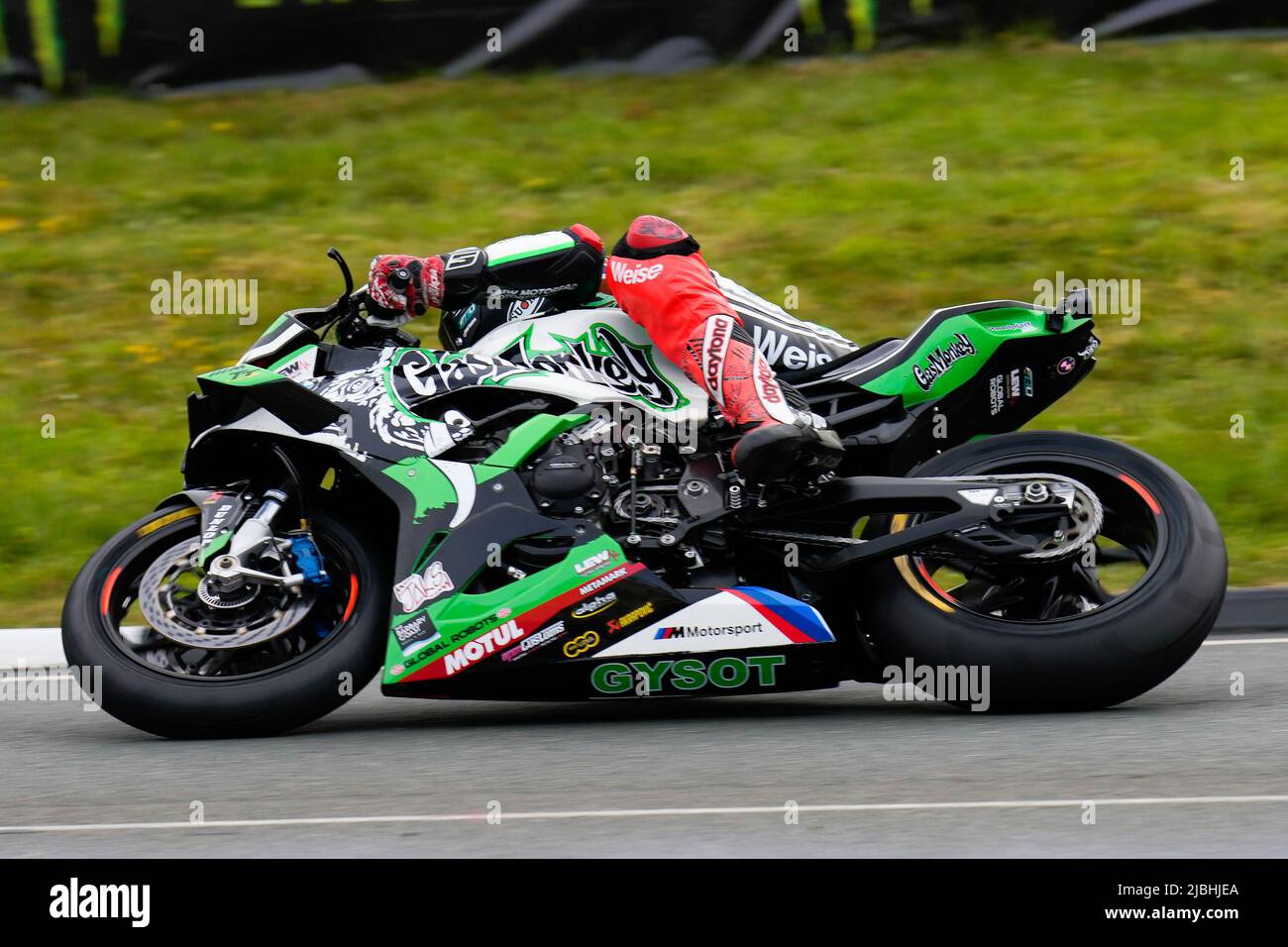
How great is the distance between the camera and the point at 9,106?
482 inches

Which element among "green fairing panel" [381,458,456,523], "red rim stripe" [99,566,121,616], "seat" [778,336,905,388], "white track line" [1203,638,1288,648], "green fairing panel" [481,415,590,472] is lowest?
"white track line" [1203,638,1288,648]

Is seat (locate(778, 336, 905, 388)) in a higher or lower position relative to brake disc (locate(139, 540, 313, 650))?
higher

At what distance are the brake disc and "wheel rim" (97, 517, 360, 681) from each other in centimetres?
2

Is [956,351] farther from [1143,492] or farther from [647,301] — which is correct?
[647,301]

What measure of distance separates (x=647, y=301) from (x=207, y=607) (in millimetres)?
1550

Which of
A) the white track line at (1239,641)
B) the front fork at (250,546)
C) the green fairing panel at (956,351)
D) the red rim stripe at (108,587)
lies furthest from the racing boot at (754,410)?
the white track line at (1239,641)

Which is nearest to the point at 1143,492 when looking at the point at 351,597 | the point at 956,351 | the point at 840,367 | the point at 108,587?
the point at 956,351

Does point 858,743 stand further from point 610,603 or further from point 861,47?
point 861,47

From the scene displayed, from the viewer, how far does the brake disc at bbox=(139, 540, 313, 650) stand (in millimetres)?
5133

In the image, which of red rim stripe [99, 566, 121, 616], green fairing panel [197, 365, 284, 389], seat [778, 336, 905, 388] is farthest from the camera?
seat [778, 336, 905, 388]

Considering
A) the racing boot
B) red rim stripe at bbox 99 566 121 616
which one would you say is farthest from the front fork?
the racing boot

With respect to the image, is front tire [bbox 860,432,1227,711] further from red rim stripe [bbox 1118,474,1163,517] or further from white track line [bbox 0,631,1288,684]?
white track line [bbox 0,631,1288,684]

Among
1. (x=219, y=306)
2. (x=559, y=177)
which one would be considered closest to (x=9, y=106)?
(x=219, y=306)

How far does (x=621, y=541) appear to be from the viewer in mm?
5219
